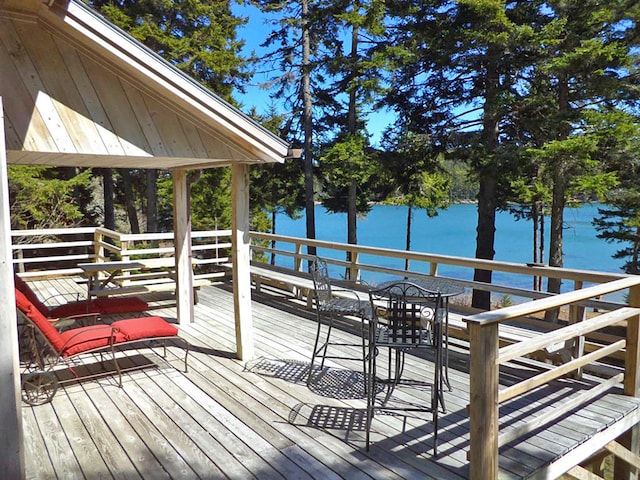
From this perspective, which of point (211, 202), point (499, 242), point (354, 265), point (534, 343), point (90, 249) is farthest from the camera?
point (499, 242)

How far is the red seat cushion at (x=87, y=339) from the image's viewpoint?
3.55 meters

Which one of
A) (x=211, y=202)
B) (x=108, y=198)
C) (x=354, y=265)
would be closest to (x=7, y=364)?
(x=354, y=265)

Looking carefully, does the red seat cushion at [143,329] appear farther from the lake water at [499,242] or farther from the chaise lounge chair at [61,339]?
the lake water at [499,242]

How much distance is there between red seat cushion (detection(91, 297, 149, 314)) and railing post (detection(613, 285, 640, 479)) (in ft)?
14.8

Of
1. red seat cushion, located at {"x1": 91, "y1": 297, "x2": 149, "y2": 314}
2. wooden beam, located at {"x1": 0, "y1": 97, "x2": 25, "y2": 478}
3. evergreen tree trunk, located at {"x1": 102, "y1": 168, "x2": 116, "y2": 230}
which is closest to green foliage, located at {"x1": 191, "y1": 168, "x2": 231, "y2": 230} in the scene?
evergreen tree trunk, located at {"x1": 102, "y1": 168, "x2": 116, "y2": 230}

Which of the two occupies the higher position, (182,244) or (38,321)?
(182,244)

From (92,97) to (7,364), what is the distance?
6.81ft

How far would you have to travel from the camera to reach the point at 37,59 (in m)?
3.21

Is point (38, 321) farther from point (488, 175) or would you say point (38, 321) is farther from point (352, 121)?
point (352, 121)

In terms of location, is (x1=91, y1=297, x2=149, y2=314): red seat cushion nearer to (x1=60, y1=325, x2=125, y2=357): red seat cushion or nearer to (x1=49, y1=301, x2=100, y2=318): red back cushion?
(x1=49, y1=301, x2=100, y2=318): red back cushion

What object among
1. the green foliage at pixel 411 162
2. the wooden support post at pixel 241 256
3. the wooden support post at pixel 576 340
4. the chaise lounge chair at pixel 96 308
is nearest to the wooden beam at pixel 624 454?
the wooden support post at pixel 576 340

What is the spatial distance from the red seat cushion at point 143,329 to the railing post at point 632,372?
12.4 feet

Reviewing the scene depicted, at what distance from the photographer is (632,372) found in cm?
361

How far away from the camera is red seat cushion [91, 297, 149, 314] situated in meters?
4.71
